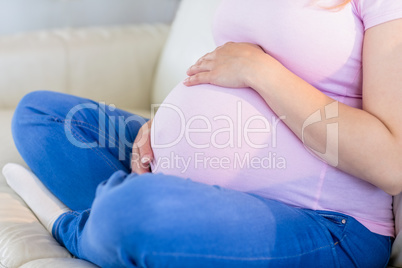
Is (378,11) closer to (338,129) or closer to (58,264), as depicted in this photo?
(338,129)

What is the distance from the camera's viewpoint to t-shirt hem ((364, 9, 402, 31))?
2.48 feet

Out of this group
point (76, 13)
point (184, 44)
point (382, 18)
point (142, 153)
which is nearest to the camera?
point (382, 18)

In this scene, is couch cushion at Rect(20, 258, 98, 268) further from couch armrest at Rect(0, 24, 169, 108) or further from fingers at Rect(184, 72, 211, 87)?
couch armrest at Rect(0, 24, 169, 108)

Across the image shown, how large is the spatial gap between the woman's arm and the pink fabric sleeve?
1cm

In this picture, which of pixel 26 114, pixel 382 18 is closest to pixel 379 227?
pixel 382 18

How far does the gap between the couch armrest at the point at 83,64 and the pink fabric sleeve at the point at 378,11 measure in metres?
0.90

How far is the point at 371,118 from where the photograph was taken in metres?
0.77

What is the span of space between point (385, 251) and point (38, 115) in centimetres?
75

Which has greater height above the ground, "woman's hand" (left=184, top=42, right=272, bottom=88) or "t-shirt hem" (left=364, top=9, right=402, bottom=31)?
"t-shirt hem" (left=364, top=9, right=402, bottom=31)

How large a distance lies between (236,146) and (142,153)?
0.75 feet

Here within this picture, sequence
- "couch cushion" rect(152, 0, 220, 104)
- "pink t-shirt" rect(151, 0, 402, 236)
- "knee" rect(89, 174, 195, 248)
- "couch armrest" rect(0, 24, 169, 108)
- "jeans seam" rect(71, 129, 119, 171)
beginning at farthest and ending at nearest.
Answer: "couch armrest" rect(0, 24, 169, 108) → "couch cushion" rect(152, 0, 220, 104) → "jeans seam" rect(71, 129, 119, 171) → "pink t-shirt" rect(151, 0, 402, 236) → "knee" rect(89, 174, 195, 248)

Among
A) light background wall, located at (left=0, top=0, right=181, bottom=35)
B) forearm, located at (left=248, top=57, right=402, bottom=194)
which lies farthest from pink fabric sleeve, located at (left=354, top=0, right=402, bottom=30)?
light background wall, located at (left=0, top=0, right=181, bottom=35)

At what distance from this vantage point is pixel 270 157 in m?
0.84

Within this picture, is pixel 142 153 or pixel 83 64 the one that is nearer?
pixel 142 153
